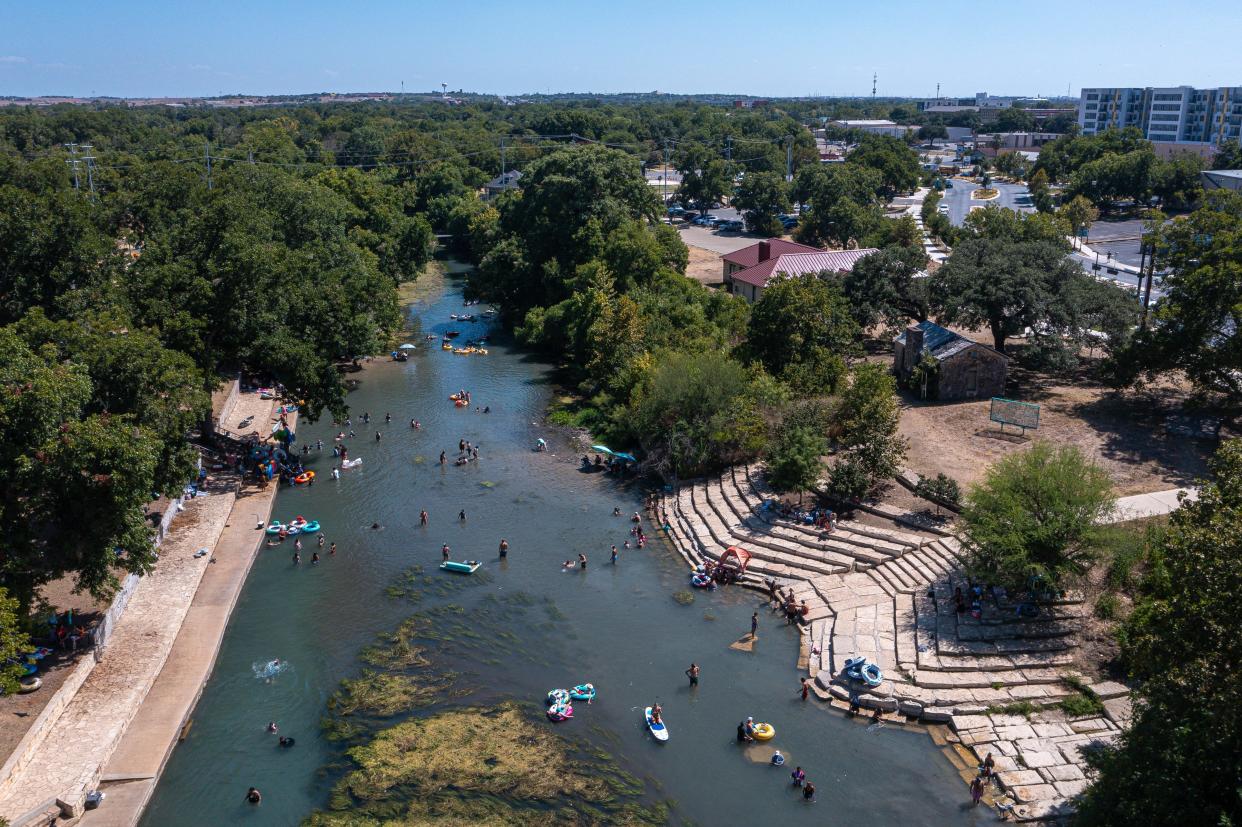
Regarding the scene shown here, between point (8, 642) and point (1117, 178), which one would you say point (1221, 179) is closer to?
point (1117, 178)

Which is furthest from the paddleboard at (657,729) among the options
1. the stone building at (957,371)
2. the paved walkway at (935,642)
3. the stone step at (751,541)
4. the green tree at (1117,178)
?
the green tree at (1117,178)

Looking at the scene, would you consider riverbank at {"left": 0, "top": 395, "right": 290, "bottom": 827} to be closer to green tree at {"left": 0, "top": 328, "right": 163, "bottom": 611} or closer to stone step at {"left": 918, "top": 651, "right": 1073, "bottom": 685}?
green tree at {"left": 0, "top": 328, "right": 163, "bottom": 611}

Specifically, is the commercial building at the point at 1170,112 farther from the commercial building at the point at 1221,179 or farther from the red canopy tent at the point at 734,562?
the red canopy tent at the point at 734,562

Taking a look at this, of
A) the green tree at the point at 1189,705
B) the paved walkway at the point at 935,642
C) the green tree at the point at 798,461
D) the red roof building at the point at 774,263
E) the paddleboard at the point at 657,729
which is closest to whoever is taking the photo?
the green tree at the point at 1189,705

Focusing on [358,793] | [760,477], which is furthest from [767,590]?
[358,793]

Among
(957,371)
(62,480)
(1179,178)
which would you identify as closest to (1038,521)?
(957,371)

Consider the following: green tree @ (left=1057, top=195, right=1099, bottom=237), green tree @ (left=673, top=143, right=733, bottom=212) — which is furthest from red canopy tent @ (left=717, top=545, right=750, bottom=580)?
green tree @ (left=673, top=143, right=733, bottom=212)
